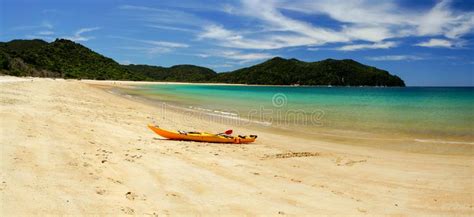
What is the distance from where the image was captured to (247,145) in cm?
1108

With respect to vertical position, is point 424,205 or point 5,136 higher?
point 5,136

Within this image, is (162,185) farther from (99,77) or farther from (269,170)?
(99,77)

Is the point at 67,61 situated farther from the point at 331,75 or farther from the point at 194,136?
the point at 331,75

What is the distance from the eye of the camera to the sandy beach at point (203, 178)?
4.92 meters

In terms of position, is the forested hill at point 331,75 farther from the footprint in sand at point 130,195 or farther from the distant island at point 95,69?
the footprint in sand at point 130,195

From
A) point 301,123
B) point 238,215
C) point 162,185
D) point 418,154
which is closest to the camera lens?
point 238,215

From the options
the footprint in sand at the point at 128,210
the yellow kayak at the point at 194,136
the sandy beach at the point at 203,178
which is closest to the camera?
the footprint in sand at the point at 128,210

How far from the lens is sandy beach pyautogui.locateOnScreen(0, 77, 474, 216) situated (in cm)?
492

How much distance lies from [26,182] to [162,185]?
197 cm

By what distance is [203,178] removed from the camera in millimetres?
6559

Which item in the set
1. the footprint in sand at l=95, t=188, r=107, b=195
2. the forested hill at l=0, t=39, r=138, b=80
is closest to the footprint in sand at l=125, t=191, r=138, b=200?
the footprint in sand at l=95, t=188, r=107, b=195

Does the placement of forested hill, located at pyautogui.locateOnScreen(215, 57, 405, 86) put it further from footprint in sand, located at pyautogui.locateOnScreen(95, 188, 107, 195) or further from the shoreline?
footprint in sand, located at pyautogui.locateOnScreen(95, 188, 107, 195)

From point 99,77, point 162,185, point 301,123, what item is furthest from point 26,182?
point 99,77

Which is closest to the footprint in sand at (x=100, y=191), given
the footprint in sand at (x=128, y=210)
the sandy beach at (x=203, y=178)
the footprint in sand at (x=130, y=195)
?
the sandy beach at (x=203, y=178)
